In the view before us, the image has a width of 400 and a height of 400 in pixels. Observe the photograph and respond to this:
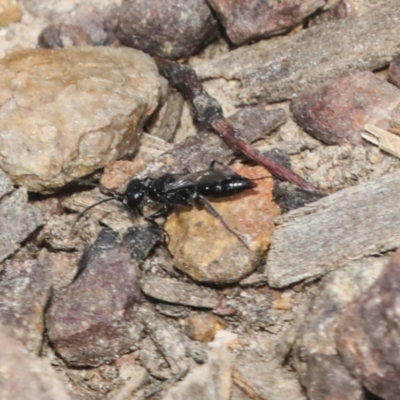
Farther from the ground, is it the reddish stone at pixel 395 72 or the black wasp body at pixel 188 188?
the reddish stone at pixel 395 72

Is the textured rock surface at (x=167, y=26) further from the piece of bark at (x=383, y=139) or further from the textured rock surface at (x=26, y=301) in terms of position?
the textured rock surface at (x=26, y=301)

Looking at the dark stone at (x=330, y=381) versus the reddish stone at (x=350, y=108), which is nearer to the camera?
the dark stone at (x=330, y=381)

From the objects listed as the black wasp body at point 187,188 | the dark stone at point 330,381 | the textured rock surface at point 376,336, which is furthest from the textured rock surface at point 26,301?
the textured rock surface at point 376,336

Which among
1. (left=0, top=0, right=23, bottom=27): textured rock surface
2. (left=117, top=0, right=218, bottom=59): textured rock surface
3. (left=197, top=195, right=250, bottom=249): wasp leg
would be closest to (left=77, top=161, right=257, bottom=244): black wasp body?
(left=197, top=195, right=250, bottom=249): wasp leg

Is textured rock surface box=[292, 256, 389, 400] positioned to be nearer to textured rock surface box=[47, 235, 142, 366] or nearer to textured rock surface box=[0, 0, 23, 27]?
textured rock surface box=[47, 235, 142, 366]

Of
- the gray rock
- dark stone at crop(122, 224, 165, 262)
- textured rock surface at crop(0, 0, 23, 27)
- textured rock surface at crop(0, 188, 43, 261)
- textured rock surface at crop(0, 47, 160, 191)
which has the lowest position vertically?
the gray rock

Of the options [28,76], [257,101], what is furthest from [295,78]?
[28,76]

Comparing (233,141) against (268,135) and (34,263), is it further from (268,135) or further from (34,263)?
(34,263)
